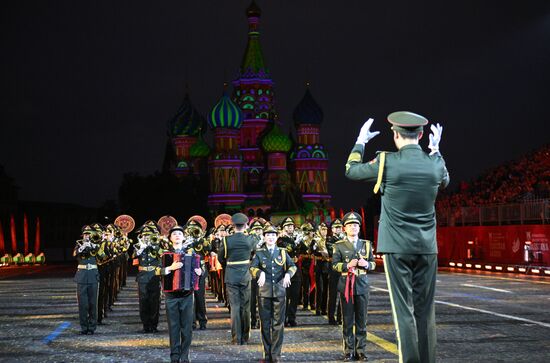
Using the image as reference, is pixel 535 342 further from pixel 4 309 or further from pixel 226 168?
pixel 226 168

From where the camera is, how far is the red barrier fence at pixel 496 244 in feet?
119

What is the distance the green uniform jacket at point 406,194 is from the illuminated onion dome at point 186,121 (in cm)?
13476

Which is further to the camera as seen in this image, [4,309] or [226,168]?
[226,168]

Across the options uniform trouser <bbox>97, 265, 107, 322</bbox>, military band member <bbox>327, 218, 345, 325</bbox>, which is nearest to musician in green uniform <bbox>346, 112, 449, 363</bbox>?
military band member <bbox>327, 218, 345, 325</bbox>

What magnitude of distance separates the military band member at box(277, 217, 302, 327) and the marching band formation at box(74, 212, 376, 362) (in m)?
0.02

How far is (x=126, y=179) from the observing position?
88812 mm

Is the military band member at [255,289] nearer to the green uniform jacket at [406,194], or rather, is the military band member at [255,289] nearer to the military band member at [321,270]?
the military band member at [321,270]

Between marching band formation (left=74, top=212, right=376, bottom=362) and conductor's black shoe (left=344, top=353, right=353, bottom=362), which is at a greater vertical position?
marching band formation (left=74, top=212, right=376, bottom=362)

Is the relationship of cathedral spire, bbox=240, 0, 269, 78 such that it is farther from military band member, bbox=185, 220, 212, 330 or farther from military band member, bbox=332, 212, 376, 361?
military band member, bbox=332, 212, 376, 361

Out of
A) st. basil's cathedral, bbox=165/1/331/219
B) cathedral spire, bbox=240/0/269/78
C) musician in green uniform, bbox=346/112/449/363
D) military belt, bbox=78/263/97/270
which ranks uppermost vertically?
cathedral spire, bbox=240/0/269/78

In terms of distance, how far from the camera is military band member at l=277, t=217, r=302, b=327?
1819 centimetres

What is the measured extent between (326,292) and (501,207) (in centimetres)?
2099

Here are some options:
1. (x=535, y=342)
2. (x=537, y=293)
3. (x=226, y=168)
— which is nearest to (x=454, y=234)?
(x=537, y=293)

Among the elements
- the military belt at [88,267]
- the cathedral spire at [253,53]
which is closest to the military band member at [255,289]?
the military belt at [88,267]
